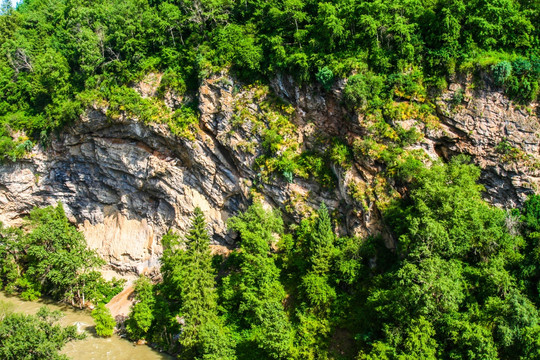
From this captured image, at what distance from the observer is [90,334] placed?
40.6 metres

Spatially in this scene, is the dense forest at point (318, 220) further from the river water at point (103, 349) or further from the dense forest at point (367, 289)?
the river water at point (103, 349)

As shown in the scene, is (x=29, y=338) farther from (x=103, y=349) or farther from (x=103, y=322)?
(x=103, y=322)

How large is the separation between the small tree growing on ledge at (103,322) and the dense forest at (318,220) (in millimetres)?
179

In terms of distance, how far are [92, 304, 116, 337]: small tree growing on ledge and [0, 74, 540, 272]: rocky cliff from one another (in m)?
8.84

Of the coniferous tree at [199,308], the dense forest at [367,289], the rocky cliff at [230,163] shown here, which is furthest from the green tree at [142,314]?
the rocky cliff at [230,163]

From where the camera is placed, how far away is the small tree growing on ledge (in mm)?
39750

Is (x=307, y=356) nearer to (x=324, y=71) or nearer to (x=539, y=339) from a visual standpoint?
(x=539, y=339)

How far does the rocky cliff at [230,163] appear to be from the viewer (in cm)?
3431

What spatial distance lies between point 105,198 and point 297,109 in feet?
86.7

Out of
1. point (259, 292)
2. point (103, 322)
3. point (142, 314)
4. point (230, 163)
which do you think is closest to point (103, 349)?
point (103, 322)

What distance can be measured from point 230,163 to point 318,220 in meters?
12.5

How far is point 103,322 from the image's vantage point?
3988cm

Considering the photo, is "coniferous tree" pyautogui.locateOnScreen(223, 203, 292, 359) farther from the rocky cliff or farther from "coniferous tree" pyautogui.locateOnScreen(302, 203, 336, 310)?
the rocky cliff

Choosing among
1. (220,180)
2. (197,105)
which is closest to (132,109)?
(197,105)
